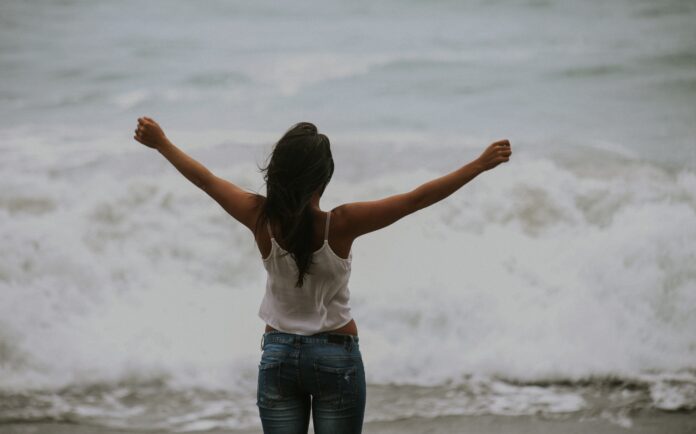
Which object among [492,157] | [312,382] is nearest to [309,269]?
[312,382]

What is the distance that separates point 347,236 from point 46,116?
763 centimetres

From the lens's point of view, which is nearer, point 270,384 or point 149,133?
point 270,384

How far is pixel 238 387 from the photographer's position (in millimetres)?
4672

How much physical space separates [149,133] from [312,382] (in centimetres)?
76

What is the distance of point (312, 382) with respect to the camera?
214 centimetres

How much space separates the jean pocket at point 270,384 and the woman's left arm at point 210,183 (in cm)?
34

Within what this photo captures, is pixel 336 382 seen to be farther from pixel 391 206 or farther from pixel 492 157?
pixel 492 157

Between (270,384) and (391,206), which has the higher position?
(391,206)

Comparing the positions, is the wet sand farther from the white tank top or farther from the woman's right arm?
the woman's right arm

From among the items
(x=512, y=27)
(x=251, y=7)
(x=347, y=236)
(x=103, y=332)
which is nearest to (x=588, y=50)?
(x=512, y=27)

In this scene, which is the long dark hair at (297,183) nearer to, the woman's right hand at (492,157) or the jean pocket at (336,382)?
the jean pocket at (336,382)

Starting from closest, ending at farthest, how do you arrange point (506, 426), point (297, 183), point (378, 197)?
point (297, 183)
point (506, 426)
point (378, 197)

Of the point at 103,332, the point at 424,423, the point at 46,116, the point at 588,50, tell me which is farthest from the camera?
the point at 588,50

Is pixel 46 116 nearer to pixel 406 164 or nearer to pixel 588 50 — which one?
pixel 406 164
